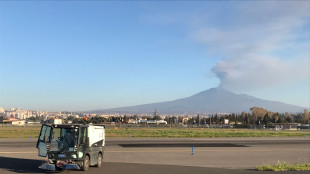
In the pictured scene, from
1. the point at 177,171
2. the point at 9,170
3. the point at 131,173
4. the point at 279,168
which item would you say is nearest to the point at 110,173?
the point at 131,173

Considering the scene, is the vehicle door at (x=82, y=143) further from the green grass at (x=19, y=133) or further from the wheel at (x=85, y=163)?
the green grass at (x=19, y=133)

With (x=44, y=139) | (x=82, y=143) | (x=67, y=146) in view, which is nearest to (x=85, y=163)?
(x=82, y=143)

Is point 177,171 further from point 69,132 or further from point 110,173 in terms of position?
point 69,132

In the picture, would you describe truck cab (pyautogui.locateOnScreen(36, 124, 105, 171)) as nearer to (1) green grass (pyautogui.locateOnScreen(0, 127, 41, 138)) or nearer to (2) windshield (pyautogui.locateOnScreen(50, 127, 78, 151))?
(2) windshield (pyautogui.locateOnScreen(50, 127, 78, 151))

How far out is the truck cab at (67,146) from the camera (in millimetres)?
15477

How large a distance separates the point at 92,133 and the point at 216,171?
6.78 m

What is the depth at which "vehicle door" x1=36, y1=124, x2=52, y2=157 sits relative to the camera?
15.7m

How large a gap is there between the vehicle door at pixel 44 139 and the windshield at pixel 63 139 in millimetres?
240

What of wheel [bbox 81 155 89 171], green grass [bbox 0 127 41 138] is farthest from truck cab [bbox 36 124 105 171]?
green grass [bbox 0 127 41 138]

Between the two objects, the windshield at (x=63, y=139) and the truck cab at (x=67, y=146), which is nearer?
the truck cab at (x=67, y=146)

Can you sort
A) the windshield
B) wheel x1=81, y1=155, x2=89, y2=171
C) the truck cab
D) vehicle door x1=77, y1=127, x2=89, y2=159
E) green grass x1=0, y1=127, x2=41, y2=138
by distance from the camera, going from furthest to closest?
green grass x1=0, y1=127, x2=41, y2=138
wheel x1=81, y1=155, x2=89, y2=171
the windshield
vehicle door x1=77, y1=127, x2=89, y2=159
the truck cab

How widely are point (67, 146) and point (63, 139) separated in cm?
59

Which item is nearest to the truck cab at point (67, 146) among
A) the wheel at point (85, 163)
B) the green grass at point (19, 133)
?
the wheel at point (85, 163)

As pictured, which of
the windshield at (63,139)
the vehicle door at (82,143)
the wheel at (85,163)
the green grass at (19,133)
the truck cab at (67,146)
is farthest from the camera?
the green grass at (19,133)
